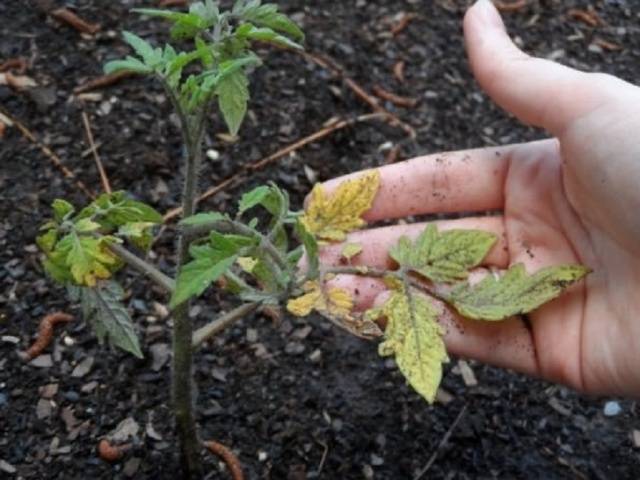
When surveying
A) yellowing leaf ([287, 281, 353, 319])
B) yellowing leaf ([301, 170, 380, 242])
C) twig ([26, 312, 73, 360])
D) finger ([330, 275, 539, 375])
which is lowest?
twig ([26, 312, 73, 360])

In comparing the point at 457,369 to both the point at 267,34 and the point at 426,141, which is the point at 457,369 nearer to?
the point at 426,141

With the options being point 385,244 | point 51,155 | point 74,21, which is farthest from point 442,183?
point 74,21

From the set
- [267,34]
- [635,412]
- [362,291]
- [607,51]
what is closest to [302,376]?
[362,291]

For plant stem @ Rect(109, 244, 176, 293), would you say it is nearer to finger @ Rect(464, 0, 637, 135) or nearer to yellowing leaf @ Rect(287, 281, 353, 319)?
yellowing leaf @ Rect(287, 281, 353, 319)

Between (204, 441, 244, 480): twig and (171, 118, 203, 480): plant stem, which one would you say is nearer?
(171, 118, 203, 480): plant stem

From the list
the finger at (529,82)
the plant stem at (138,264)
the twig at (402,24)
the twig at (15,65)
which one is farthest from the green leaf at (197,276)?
the twig at (402,24)

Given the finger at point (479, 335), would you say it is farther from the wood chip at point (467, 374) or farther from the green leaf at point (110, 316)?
the green leaf at point (110, 316)

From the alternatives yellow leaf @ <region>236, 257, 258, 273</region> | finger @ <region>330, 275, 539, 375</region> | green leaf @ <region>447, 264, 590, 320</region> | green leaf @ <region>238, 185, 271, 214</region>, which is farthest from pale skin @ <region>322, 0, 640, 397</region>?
green leaf @ <region>238, 185, 271, 214</region>

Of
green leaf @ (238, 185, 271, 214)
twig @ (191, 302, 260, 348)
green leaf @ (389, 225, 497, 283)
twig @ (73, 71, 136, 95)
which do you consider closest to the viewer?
green leaf @ (238, 185, 271, 214)
